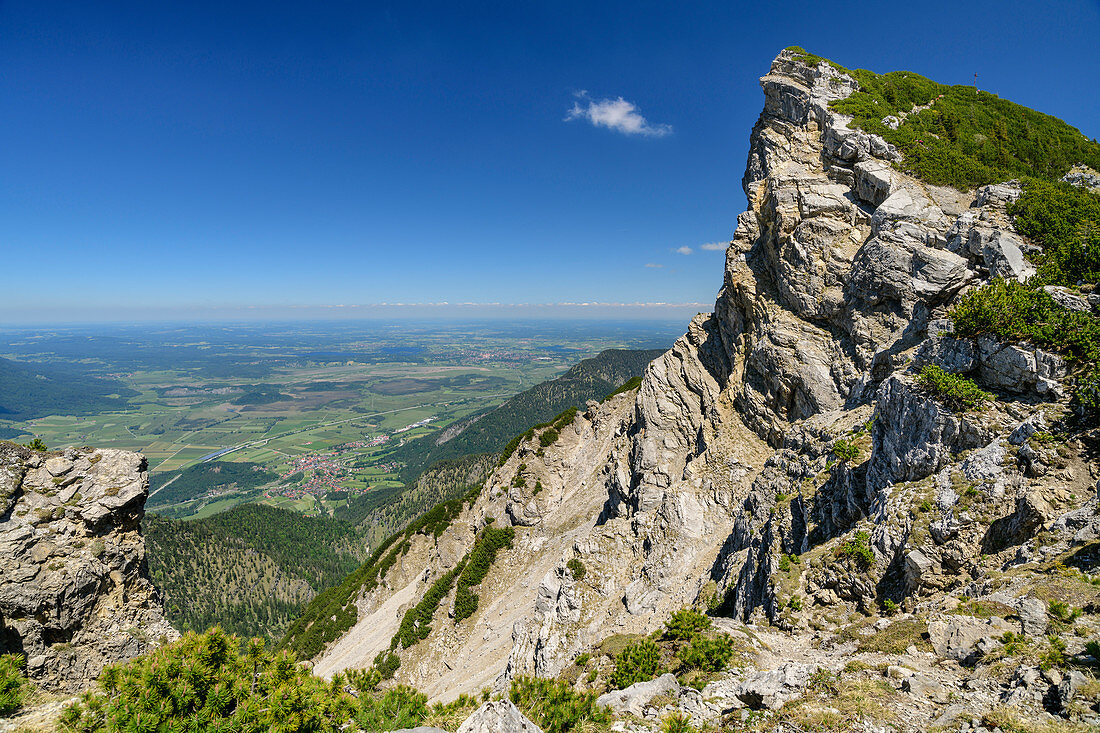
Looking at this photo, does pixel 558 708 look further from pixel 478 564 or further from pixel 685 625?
pixel 478 564

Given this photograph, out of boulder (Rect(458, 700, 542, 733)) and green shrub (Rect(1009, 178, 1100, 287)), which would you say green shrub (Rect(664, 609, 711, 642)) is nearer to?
boulder (Rect(458, 700, 542, 733))

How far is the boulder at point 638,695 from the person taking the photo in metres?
10.9

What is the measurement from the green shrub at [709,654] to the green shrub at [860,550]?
5076 millimetres

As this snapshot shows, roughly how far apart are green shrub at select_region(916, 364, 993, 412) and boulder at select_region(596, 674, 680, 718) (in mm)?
13072

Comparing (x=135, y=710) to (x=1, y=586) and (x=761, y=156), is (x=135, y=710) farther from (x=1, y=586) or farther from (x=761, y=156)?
(x=761, y=156)

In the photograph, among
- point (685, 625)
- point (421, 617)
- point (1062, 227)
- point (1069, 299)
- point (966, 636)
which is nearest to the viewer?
point (966, 636)

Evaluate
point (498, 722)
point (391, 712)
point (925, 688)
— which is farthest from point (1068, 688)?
point (391, 712)

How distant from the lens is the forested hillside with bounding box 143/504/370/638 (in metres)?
103

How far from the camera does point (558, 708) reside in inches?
407

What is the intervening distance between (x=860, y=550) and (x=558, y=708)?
10698 mm

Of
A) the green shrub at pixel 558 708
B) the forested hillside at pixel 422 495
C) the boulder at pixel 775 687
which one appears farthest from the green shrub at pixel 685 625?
the forested hillside at pixel 422 495

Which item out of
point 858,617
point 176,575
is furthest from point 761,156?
point 176,575

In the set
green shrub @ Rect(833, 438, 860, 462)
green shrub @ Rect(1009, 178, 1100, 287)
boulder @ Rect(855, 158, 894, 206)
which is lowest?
green shrub @ Rect(833, 438, 860, 462)

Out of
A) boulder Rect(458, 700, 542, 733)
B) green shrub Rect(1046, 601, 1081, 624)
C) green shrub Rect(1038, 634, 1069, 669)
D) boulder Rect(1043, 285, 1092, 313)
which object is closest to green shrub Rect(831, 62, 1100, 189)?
boulder Rect(1043, 285, 1092, 313)
